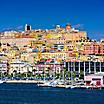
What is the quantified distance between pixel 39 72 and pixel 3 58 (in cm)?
884

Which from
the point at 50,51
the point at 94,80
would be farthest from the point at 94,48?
the point at 94,80

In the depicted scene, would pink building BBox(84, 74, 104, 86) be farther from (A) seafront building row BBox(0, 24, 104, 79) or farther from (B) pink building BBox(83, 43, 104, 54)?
(B) pink building BBox(83, 43, 104, 54)

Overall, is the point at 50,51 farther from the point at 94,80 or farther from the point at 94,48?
the point at 94,80

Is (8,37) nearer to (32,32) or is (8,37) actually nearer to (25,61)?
(32,32)

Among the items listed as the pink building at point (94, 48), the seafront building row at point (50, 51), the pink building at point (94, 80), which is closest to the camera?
the pink building at point (94, 80)

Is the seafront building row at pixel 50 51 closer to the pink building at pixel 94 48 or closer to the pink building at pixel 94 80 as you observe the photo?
the pink building at pixel 94 48

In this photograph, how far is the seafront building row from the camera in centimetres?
6800

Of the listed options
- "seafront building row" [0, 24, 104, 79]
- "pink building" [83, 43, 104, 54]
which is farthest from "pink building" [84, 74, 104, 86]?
"pink building" [83, 43, 104, 54]

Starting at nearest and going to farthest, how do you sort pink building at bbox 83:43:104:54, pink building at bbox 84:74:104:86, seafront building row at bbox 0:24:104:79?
pink building at bbox 84:74:104:86, seafront building row at bbox 0:24:104:79, pink building at bbox 83:43:104:54

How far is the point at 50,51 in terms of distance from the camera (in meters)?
82.3

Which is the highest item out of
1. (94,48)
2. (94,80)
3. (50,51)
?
(94,48)

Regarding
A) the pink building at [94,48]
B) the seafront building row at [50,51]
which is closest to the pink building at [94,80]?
→ the seafront building row at [50,51]

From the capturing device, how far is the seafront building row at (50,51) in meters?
68.0

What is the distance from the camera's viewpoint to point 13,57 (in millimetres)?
79312
